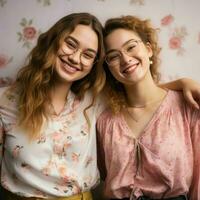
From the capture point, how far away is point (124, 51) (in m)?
1.28

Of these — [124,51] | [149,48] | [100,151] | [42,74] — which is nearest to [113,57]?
[124,51]

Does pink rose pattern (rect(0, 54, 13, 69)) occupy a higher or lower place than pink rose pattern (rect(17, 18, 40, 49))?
lower

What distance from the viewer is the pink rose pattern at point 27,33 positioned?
152 cm

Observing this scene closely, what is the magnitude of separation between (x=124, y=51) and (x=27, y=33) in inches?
19.9

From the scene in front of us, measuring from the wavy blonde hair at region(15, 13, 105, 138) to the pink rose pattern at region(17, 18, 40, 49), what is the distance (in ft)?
0.75

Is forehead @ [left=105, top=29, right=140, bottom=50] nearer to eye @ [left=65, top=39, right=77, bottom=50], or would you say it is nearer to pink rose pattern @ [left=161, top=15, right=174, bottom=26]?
eye @ [left=65, top=39, right=77, bottom=50]

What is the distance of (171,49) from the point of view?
159 cm

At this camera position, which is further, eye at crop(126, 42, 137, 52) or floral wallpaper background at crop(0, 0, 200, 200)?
floral wallpaper background at crop(0, 0, 200, 200)

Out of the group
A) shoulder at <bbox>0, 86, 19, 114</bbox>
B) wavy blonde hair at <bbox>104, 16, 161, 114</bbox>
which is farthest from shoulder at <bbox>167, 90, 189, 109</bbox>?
shoulder at <bbox>0, 86, 19, 114</bbox>

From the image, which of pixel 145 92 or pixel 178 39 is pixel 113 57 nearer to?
pixel 145 92

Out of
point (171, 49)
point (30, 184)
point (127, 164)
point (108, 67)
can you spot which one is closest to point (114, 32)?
point (108, 67)

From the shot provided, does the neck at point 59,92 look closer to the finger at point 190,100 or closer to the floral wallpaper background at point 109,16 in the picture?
the floral wallpaper background at point 109,16

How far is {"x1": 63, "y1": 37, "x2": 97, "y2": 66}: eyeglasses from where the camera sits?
1.25 meters

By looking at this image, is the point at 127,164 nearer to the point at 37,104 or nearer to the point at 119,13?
the point at 37,104
